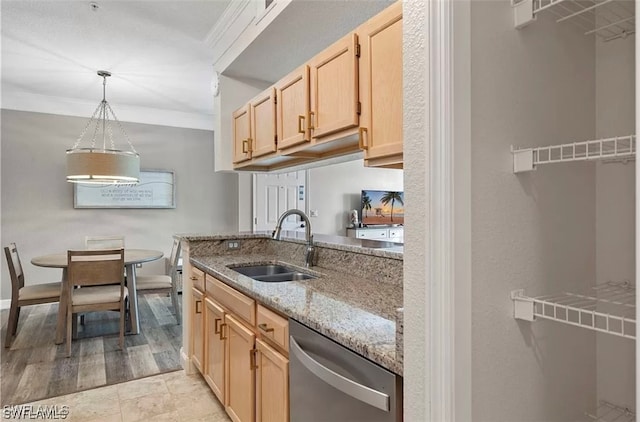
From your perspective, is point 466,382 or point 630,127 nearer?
point 466,382

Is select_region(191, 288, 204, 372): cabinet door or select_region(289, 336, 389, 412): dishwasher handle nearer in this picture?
select_region(289, 336, 389, 412): dishwasher handle

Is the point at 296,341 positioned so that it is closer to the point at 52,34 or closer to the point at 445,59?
the point at 445,59

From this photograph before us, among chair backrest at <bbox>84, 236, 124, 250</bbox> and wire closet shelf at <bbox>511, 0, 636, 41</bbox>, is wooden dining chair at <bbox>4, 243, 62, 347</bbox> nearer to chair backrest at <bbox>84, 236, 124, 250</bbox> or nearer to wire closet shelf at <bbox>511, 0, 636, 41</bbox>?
chair backrest at <bbox>84, 236, 124, 250</bbox>

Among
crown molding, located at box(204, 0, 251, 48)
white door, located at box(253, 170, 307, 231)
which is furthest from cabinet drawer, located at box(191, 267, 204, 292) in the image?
white door, located at box(253, 170, 307, 231)

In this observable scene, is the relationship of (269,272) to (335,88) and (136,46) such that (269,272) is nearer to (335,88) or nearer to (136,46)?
(335,88)

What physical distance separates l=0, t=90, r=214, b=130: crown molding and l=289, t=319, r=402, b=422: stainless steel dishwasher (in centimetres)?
499

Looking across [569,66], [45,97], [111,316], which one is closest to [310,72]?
[569,66]

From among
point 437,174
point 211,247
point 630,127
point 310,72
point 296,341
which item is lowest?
point 296,341

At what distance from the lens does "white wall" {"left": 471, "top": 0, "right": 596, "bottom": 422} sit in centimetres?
88

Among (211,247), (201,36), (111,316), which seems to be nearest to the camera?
(211,247)

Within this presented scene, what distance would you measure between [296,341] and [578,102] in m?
1.15

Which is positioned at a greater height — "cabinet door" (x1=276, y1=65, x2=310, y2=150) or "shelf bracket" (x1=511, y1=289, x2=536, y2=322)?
"cabinet door" (x1=276, y1=65, x2=310, y2=150)

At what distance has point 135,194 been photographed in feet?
17.7

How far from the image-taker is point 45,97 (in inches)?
191
